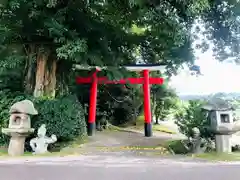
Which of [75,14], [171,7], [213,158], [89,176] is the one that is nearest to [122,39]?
[75,14]

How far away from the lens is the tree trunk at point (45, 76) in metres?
8.18

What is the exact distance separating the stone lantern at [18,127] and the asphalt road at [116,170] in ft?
3.14

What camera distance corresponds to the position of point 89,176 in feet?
13.7

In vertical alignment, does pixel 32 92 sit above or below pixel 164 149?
above

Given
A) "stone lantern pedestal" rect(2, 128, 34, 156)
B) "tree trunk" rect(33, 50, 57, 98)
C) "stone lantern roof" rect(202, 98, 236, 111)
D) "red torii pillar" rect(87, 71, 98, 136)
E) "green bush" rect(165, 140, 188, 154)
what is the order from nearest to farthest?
"stone lantern roof" rect(202, 98, 236, 111) < "stone lantern pedestal" rect(2, 128, 34, 156) < "green bush" rect(165, 140, 188, 154) < "tree trunk" rect(33, 50, 57, 98) < "red torii pillar" rect(87, 71, 98, 136)

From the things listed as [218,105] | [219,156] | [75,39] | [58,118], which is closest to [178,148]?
[219,156]

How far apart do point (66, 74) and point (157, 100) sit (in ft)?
26.3

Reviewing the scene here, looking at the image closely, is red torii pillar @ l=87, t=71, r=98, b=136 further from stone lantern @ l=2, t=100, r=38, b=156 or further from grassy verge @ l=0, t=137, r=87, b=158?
stone lantern @ l=2, t=100, r=38, b=156

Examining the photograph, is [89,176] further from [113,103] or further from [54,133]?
[113,103]

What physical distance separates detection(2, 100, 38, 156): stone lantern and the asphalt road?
3.14 feet

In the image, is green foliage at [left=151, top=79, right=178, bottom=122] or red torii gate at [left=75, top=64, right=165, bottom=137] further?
green foliage at [left=151, top=79, right=178, bottom=122]

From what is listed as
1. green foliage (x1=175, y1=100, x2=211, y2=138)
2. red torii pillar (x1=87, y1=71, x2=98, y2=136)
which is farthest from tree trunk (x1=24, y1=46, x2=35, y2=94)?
green foliage (x1=175, y1=100, x2=211, y2=138)

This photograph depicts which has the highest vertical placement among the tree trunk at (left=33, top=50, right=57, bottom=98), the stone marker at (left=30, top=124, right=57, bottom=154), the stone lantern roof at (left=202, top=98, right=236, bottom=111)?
the tree trunk at (left=33, top=50, right=57, bottom=98)

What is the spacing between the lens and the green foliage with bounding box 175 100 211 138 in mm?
6684
